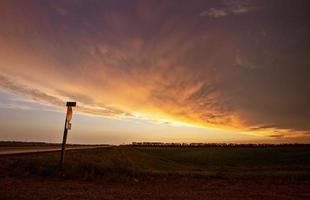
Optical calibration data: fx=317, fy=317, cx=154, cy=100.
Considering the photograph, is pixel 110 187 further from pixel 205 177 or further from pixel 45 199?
pixel 205 177

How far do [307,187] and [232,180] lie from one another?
3.81 m

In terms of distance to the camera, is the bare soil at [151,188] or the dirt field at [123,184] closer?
the bare soil at [151,188]

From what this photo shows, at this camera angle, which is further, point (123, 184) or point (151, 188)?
point (123, 184)

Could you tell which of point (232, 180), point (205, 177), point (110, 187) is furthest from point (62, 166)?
point (232, 180)

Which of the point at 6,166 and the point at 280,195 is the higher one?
the point at 6,166

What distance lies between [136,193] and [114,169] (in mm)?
5765

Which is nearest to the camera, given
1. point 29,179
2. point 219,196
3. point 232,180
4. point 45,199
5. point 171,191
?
point 45,199

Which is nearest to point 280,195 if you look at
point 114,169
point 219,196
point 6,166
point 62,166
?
point 219,196

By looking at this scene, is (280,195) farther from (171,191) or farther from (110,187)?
(110,187)

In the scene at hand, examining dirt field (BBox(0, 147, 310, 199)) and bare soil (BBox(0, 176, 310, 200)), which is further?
dirt field (BBox(0, 147, 310, 199))

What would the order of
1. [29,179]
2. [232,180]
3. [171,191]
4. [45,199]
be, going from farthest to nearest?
[232,180] < [29,179] < [171,191] < [45,199]

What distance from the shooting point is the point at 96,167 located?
18.7 m

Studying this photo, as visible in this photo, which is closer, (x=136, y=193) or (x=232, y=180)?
(x=136, y=193)

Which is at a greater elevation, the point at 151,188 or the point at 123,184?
the point at 123,184
